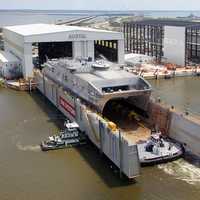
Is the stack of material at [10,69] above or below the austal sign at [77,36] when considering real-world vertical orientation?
below

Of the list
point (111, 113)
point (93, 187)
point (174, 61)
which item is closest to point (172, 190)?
point (93, 187)

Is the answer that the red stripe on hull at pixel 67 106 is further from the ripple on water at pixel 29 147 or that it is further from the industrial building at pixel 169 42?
the industrial building at pixel 169 42

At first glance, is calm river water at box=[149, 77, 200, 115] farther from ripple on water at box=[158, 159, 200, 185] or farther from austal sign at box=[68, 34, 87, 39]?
ripple on water at box=[158, 159, 200, 185]

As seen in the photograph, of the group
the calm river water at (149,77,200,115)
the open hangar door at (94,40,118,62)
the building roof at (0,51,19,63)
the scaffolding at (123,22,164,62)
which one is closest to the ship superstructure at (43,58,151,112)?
the calm river water at (149,77,200,115)

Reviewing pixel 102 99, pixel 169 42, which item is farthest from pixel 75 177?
pixel 169 42

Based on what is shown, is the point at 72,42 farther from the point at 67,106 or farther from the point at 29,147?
the point at 29,147

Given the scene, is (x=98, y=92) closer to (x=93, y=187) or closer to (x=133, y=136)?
(x=133, y=136)

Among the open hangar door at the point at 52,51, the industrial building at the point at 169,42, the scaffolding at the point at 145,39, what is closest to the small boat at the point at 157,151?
the open hangar door at the point at 52,51
